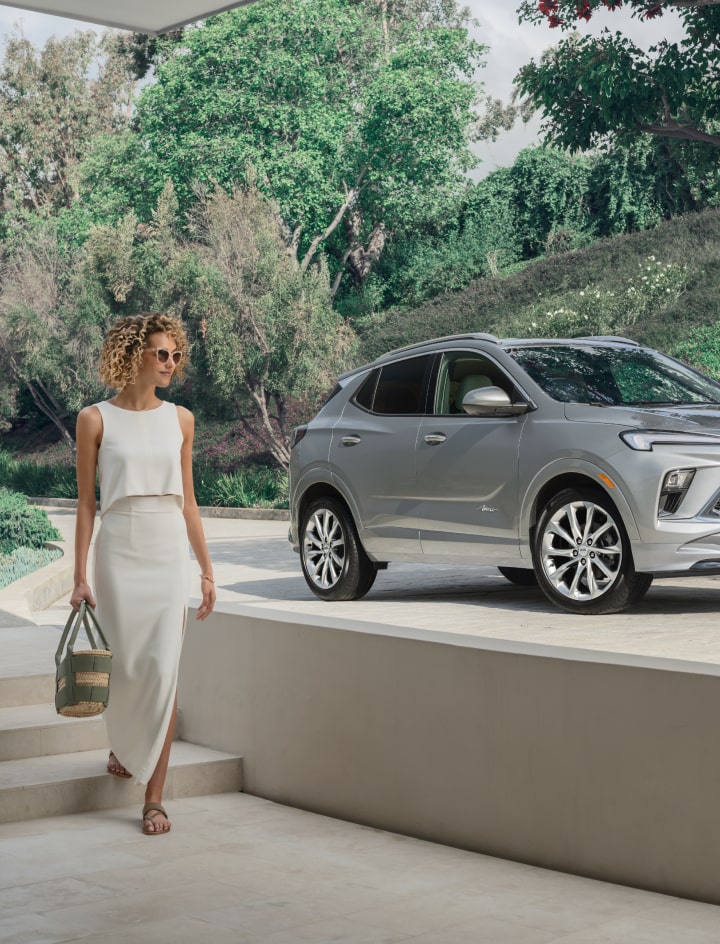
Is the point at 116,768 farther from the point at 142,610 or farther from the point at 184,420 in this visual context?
the point at 184,420

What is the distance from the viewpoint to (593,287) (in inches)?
1291

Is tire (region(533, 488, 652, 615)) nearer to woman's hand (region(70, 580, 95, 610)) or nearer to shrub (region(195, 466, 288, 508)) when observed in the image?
woman's hand (region(70, 580, 95, 610))

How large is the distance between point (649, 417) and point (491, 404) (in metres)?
1.12

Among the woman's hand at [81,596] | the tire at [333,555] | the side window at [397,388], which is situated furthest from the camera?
the tire at [333,555]

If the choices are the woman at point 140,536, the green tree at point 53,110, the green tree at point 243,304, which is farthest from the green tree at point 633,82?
the green tree at point 53,110

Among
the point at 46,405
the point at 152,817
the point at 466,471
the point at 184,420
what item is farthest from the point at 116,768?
the point at 46,405

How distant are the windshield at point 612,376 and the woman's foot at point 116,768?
5038 millimetres

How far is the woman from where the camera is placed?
5406 mm

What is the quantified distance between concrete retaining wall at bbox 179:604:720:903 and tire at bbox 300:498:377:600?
4.51 m

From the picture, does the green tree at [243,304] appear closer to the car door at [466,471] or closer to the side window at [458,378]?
the side window at [458,378]

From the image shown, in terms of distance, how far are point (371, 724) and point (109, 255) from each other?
84.2 ft

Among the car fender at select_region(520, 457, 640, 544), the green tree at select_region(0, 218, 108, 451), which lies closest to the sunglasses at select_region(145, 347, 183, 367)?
the car fender at select_region(520, 457, 640, 544)

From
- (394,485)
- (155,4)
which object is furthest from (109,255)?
(155,4)

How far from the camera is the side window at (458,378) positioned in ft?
35.1
